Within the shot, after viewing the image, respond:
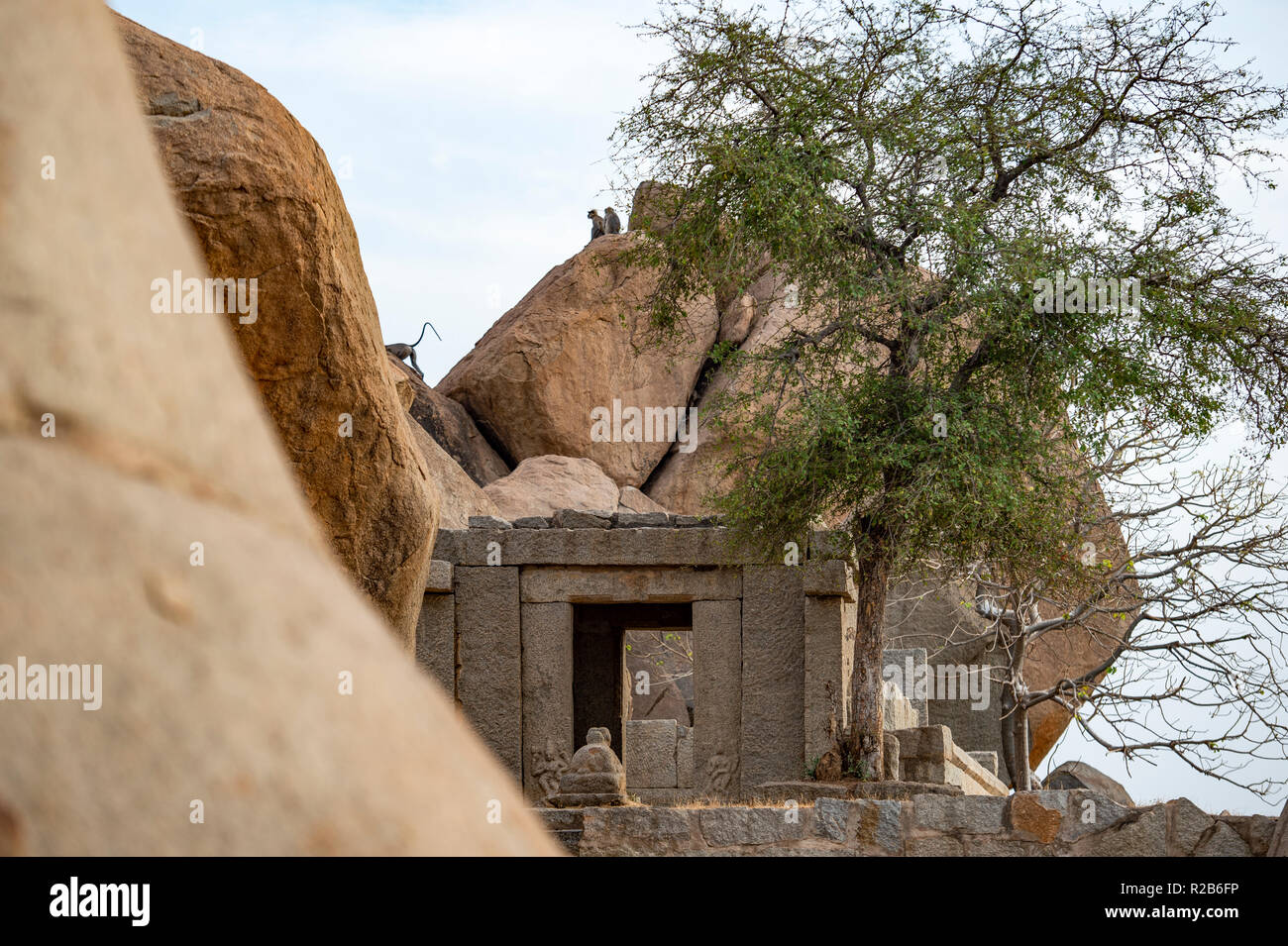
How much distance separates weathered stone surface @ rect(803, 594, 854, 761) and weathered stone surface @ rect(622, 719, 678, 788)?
302 cm

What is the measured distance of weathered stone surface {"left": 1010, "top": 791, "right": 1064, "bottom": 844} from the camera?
290 inches

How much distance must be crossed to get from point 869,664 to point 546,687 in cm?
373

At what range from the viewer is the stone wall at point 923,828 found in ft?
23.5

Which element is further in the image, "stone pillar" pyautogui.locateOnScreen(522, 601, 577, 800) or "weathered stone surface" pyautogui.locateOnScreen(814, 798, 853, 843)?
"stone pillar" pyautogui.locateOnScreen(522, 601, 577, 800)

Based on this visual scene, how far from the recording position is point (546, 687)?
1370 cm

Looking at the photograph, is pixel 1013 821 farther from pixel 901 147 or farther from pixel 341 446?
pixel 901 147

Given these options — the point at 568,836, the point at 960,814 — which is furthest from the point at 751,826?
the point at 568,836

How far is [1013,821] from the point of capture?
741cm

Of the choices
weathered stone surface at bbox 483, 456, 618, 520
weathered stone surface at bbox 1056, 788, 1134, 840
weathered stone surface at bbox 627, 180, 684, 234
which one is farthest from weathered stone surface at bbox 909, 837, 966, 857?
weathered stone surface at bbox 483, 456, 618, 520

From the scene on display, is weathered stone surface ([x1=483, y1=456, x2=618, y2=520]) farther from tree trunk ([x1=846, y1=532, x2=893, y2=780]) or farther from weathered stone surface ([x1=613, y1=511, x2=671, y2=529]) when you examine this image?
tree trunk ([x1=846, y1=532, x2=893, y2=780])

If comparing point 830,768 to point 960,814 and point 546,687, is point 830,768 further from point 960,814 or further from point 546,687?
Result: point 960,814

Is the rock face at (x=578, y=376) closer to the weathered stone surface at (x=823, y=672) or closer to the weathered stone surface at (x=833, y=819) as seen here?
the weathered stone surface at (x=823, y=672)

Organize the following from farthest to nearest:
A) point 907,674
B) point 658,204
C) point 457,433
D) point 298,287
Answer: point 457,433
point 907,674
point 658,204
point 298,287
